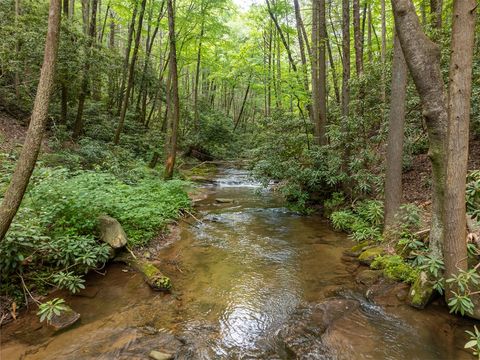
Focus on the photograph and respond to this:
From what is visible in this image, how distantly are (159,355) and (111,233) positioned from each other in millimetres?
3019

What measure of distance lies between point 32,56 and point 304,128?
33.6 ft

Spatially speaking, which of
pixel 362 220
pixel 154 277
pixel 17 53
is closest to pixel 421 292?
pixel 362 220

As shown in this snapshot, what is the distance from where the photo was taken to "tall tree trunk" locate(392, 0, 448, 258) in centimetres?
443

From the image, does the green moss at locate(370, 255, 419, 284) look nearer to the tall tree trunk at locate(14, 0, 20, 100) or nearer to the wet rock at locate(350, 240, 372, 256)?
the wet rock at locate(350, 240, 372, 256)

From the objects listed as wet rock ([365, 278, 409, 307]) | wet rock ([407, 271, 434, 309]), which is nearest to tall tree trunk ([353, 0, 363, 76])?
wet rock ([365, 278, 409, 307])

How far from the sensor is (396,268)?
17.6 ft

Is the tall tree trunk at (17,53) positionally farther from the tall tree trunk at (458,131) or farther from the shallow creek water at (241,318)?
the tall tree trunk at (458,131)

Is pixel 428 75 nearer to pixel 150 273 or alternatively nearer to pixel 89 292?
pixel 150 273

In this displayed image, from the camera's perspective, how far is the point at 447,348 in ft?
12.1

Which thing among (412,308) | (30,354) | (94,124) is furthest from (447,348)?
(94,124)

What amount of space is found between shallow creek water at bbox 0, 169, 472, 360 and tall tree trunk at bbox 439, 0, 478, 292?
106cm

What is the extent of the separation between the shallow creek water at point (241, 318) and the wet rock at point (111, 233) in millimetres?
480

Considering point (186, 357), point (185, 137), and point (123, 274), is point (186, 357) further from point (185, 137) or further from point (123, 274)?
point (185, 137)

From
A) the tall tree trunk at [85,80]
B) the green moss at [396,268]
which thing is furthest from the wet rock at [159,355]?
the tall tree trunk at [85,80]
